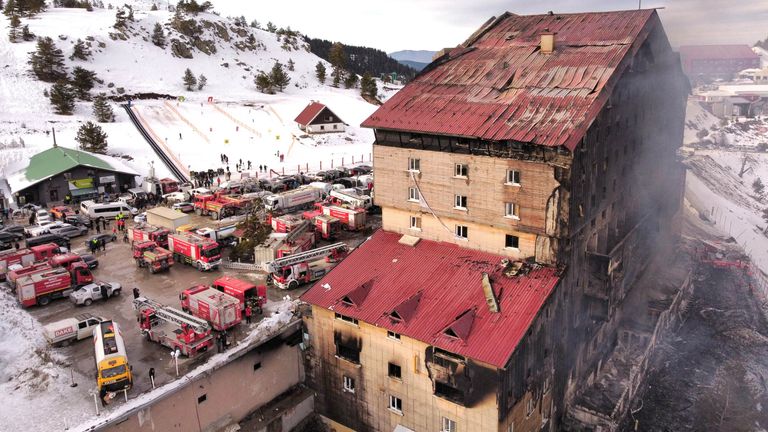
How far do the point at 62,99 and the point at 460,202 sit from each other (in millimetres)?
78651

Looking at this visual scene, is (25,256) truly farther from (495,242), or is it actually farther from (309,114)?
(309,114)

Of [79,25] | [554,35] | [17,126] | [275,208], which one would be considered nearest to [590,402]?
[554,35]

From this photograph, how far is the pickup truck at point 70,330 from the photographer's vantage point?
95.1 feet

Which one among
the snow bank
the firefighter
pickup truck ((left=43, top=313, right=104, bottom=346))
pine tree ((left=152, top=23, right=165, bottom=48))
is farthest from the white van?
pine tree ((left=152, top=23, right=165, bottom=48))

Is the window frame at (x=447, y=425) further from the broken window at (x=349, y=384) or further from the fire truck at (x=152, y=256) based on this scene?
the fire truck at (x=152, y=256)

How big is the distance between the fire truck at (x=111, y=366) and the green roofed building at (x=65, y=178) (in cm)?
3852

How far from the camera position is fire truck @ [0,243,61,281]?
37.9 meters

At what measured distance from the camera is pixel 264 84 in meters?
115

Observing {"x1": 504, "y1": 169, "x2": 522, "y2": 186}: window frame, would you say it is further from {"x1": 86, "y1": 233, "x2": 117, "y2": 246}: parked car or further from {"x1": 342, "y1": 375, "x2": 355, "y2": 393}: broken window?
{"x1": 86, "y1": 233, "x2": 117, "y2": 246}: parked car

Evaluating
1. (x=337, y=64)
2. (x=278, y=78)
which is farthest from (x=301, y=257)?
(x=337, y=64)

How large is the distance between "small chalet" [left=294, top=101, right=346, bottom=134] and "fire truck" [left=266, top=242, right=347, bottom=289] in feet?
180

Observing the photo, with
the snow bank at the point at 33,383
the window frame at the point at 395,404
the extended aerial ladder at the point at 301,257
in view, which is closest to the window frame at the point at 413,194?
the extended aerial ladder at the point at 301,257

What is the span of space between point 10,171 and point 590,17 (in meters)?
65.3

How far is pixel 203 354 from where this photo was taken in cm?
2834
